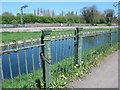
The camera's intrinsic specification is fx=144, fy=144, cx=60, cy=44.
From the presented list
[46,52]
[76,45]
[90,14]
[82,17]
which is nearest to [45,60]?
[46,52]

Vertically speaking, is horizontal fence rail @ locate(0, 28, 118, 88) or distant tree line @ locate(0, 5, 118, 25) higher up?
distant tree line @ locate(0, 5, 118, 25)

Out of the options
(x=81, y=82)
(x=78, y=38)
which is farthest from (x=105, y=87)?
(x=78, y=38)

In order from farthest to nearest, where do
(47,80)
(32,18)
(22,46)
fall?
1. (32,18)
2. (47,80)
3. (22,46)

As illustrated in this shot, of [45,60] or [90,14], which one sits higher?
[90,14]

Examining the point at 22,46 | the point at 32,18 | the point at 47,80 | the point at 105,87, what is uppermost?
the point at 32,18

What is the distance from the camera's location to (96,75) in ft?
13.4

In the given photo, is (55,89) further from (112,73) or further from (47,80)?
(112,73)

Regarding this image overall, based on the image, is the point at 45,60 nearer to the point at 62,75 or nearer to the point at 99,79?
the point at 62,75

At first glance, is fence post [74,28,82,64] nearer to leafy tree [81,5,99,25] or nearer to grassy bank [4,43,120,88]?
grassy bank [4,43,120,88]

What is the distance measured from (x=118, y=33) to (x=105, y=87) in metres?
8.05

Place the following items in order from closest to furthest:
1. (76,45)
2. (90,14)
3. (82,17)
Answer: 1. (76,45)
2. (90,14)
3. (82,17)

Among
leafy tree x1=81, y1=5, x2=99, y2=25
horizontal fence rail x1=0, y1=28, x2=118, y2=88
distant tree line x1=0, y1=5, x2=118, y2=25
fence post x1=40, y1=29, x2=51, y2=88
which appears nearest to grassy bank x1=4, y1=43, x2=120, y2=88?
horizontal fence rail x1=0, y1=28, x2=118, y2=88

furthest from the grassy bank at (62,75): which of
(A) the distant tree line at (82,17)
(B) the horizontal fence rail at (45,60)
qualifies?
(A) the distant tree line at (82,17)

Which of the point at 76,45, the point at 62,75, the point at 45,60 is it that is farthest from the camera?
the point at 76,45
